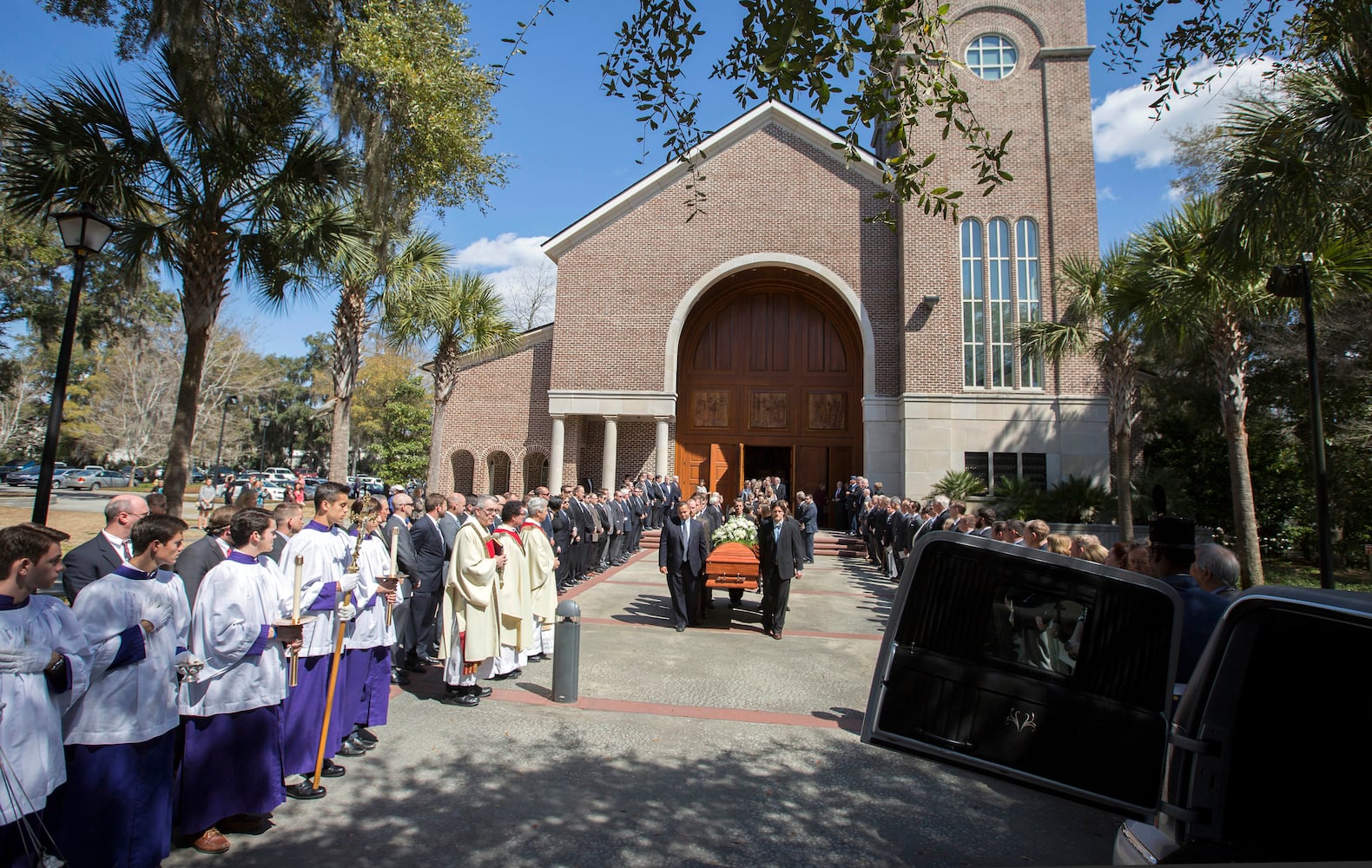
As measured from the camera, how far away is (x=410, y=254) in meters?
19.4

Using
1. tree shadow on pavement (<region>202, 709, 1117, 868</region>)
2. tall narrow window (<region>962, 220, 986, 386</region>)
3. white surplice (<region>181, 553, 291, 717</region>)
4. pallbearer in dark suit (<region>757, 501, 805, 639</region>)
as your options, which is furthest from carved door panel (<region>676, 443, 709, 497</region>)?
white surplice (<region>181, 553, 291, 717</region>)

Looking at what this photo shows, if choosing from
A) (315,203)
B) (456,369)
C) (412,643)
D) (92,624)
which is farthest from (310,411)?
(92,624)

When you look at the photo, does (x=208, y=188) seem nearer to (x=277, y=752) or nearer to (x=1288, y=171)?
(x=277, y=752)

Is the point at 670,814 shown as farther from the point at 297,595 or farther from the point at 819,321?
the point at 819,321

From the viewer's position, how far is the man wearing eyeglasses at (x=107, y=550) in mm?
4875

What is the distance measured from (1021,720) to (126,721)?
13.3 feet

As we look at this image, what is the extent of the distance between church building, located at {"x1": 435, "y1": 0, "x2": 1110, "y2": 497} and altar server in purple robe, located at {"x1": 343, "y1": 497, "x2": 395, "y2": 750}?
17539 millimetres

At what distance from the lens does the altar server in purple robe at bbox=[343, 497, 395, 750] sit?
569 centimetres

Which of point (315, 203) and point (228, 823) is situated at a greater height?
point (315, 203)

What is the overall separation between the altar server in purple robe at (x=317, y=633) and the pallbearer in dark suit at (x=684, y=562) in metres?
5.59

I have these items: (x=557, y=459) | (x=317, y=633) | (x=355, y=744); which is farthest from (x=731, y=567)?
(x=557, y=459)

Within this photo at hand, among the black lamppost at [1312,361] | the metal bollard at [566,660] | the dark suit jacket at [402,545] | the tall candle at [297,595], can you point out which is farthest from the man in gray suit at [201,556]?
the black lamppost at [1312,361]

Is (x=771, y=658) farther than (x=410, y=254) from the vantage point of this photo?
No

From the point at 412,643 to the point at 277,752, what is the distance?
351 cm
